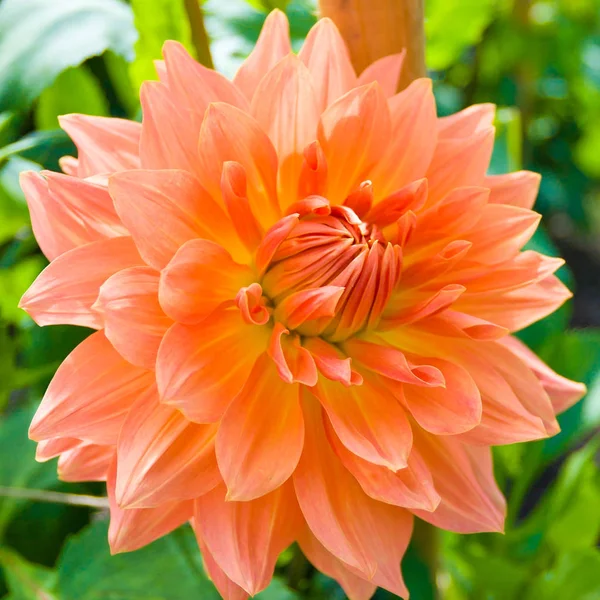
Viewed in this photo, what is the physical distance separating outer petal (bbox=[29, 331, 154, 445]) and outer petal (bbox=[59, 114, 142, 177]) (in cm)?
11

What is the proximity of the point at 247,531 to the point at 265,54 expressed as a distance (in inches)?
11.9

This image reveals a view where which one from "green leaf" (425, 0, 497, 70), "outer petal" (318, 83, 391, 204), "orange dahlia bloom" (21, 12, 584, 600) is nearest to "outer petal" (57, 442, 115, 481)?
"orange dahlia bloom" (21, 12, 584, 600)

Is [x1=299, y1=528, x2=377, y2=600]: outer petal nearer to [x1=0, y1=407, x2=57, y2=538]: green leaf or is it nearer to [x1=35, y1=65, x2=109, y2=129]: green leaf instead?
[x1=0, y1=407, x2=57, y2=538]: green leaf

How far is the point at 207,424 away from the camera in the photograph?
437mm

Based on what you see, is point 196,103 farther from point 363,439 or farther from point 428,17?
point 428,17

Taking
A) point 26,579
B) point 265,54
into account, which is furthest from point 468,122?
point 26,579

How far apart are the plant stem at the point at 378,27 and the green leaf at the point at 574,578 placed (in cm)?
50

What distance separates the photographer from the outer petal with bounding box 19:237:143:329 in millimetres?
416

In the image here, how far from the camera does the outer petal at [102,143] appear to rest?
0.46m

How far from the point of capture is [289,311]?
18.3 inches

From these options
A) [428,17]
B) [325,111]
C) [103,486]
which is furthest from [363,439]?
[428,17]

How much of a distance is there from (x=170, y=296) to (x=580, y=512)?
60 cm

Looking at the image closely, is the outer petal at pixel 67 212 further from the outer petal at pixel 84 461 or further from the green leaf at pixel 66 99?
the green leaf at pixel 66 99

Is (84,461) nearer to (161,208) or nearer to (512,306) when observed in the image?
(161,208)
